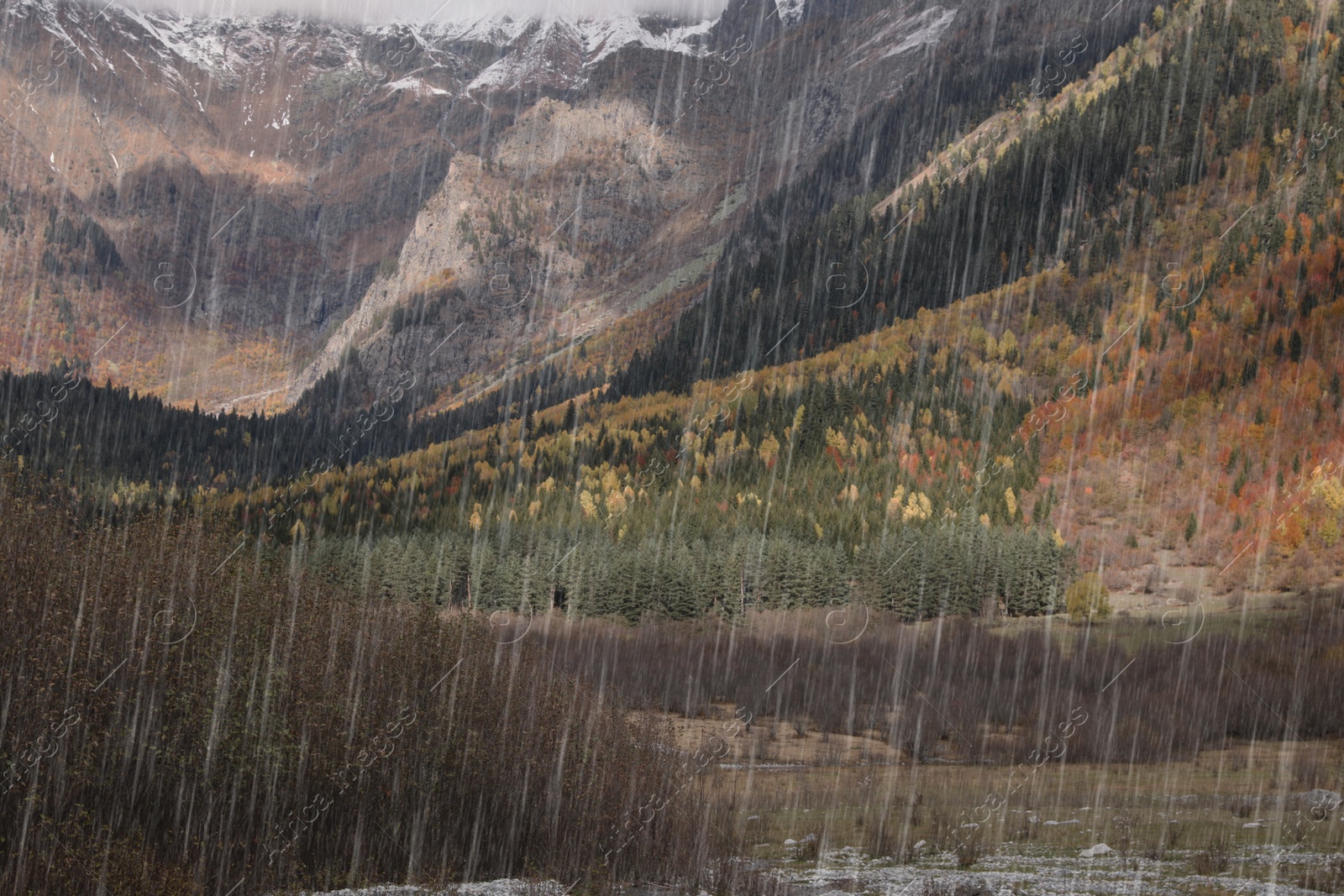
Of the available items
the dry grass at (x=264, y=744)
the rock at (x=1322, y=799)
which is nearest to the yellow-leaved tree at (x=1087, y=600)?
the rock at (x=1322, y=799)

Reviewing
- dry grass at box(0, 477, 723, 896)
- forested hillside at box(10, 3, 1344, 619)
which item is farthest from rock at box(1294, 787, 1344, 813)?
forested hillside at box(10, 3, 1344, 619)

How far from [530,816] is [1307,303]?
11661cm

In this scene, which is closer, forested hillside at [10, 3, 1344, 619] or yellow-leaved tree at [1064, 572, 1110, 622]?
yellow-leaved tree at [1064, 572, 1110, 622]

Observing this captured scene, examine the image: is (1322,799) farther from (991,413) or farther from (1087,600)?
(991,413)

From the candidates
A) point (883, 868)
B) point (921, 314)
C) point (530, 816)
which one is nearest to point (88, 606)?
point (530, 816)

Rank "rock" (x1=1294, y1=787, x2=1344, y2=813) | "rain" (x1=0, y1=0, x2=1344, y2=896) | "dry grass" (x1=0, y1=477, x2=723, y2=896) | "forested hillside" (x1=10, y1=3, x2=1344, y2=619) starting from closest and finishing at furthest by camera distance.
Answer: "dry grass" (x1=0, y1=477, x2=723, y2=896) < "rain" (x1=0, y1=0, x2=1344, y2=896) < "rock" (x1=1294, y1=787, x2=1344, y2=813) < "forested hillside" (x1=10, y1=3, x2=1344, y2=619)

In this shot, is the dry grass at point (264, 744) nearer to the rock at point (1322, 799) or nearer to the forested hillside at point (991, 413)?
the rock at point (1322, 799)

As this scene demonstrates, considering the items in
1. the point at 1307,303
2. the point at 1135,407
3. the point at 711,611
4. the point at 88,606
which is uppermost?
the point at 1307,303

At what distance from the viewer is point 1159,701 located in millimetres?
39625

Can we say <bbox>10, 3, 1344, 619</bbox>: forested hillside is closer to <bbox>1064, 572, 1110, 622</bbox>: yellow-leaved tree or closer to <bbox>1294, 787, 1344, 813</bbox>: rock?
<bbox>1064, 572, 1110, 622</bbox>: yellow-leaved tree

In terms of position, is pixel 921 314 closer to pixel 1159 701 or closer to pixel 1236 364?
pixel 1236 364

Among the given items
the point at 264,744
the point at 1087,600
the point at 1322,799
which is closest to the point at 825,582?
the point at 1087,600

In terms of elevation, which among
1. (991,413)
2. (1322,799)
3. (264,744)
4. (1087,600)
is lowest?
(1322,799)

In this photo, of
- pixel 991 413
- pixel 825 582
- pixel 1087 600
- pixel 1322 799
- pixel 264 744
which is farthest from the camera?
pixel 991 413
